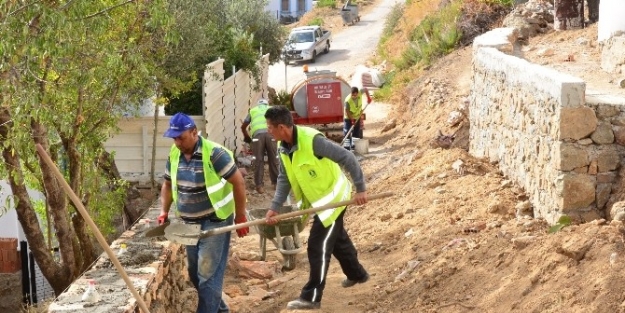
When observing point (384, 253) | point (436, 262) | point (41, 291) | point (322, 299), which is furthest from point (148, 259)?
point (41, 291)

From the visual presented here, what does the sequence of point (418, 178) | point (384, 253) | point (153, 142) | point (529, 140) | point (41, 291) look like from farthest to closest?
1. point (153, 142)
2. point (418, 178)
3. point (41, 291)
4. point (384, 253)
5. point (529, 140)

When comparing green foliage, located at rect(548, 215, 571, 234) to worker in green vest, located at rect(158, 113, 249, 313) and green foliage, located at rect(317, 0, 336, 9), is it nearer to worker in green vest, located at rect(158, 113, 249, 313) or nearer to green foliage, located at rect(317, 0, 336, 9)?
worker in green vest, located at rect(158, 113, 249, 313)

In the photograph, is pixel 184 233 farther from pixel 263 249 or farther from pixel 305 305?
pixel 263 249

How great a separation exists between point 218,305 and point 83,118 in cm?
239

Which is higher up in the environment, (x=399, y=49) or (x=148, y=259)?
(x=148, y=259)

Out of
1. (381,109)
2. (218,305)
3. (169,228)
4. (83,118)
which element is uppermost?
(83,118)

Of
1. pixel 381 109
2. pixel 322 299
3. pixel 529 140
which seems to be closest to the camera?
pixel 322 299

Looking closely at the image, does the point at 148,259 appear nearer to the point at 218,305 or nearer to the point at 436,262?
the point at 218,305

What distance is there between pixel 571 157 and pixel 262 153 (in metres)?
7.92

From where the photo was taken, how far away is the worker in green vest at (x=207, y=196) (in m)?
6.43

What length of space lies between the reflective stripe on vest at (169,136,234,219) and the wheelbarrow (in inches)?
63.6

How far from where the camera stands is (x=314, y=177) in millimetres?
6883

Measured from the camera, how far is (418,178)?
11.6 m

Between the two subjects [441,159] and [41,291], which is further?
[441,159]
